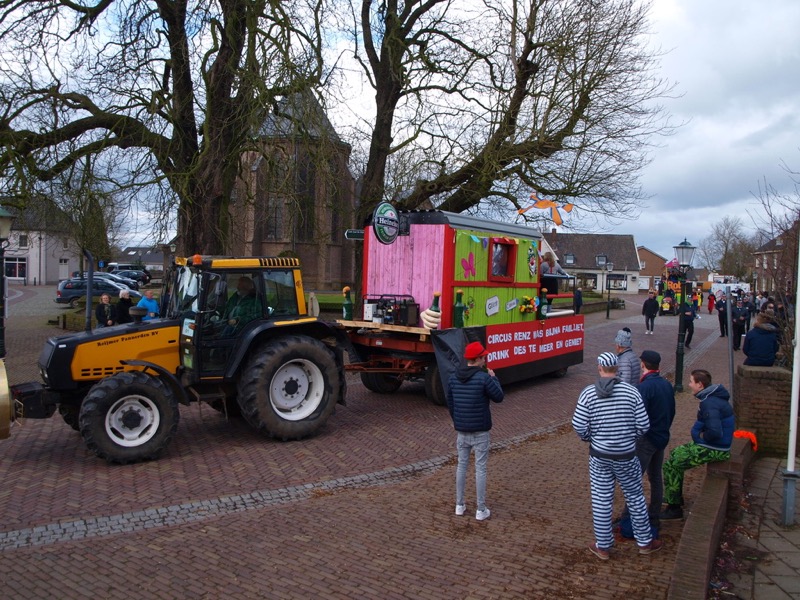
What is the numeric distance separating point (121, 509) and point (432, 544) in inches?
120

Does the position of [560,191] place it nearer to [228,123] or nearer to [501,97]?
[501,97]

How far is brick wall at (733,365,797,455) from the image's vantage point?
8070 millimetres

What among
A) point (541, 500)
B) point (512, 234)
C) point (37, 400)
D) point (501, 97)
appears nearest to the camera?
point (541, 500)

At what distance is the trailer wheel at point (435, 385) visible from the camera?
11094 mm

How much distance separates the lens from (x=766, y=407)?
8195 millimetres

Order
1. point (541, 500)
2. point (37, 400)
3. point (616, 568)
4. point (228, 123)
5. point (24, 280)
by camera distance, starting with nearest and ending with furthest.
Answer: point (616, 568) < point (541, 500) < point (37, 400) < point (228, 123) < point (24, 280)

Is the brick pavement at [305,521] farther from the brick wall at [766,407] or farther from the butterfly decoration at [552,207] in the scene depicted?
the butterfly decoration at [552,207]

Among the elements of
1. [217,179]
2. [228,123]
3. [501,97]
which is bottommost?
[217,179]

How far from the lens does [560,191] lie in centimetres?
1748

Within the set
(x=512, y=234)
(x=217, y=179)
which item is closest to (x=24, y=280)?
(x=217, y=179)

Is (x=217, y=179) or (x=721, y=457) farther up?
(x=217, y=179)

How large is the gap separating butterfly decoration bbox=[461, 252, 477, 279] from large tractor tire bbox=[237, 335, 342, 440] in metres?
3.29

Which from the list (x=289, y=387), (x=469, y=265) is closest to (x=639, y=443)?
(x=289, y=387)

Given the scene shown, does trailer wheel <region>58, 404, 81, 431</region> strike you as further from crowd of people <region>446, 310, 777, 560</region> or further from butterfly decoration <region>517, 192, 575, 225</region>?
butterfly decoration <region>517, 192, 575, 225</region>
